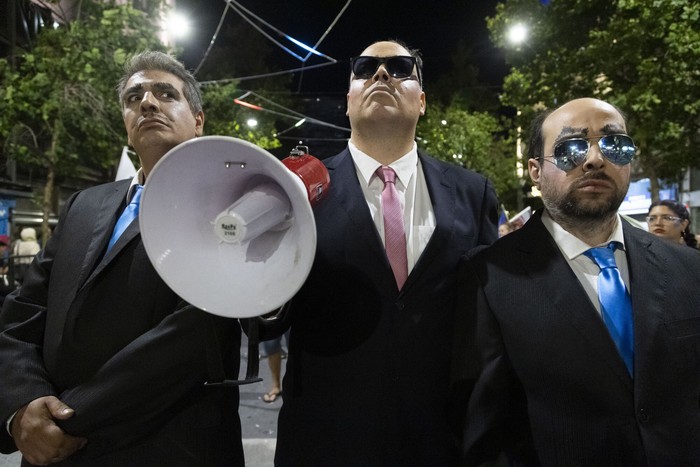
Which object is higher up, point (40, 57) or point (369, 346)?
point (40, 57)

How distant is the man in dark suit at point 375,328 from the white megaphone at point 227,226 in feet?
1.32

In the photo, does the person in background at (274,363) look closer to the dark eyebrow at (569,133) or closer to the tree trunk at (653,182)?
the dark eyebrow at (569,133)

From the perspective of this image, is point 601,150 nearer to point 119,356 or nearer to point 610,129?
point 610,129

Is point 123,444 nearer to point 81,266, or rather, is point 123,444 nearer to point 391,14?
point 81,266

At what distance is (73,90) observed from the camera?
1113 centimetres

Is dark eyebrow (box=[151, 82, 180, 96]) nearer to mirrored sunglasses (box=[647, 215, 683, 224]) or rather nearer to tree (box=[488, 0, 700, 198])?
mirrored sunglasses (box=[647, 215, 683, 224])

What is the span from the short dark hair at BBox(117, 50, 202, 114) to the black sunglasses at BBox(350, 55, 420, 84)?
74cm

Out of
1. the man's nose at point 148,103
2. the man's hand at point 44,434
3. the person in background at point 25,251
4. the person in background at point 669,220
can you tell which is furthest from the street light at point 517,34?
the man's hand at point 44,434

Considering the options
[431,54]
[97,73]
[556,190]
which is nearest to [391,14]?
[431,54]

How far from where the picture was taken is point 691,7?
31.3 feet

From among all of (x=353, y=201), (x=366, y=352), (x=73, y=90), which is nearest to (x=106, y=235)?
(x=353, y=201)

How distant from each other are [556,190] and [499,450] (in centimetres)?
96

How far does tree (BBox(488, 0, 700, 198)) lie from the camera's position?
9961 mm

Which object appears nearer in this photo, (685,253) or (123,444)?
(123,444)
